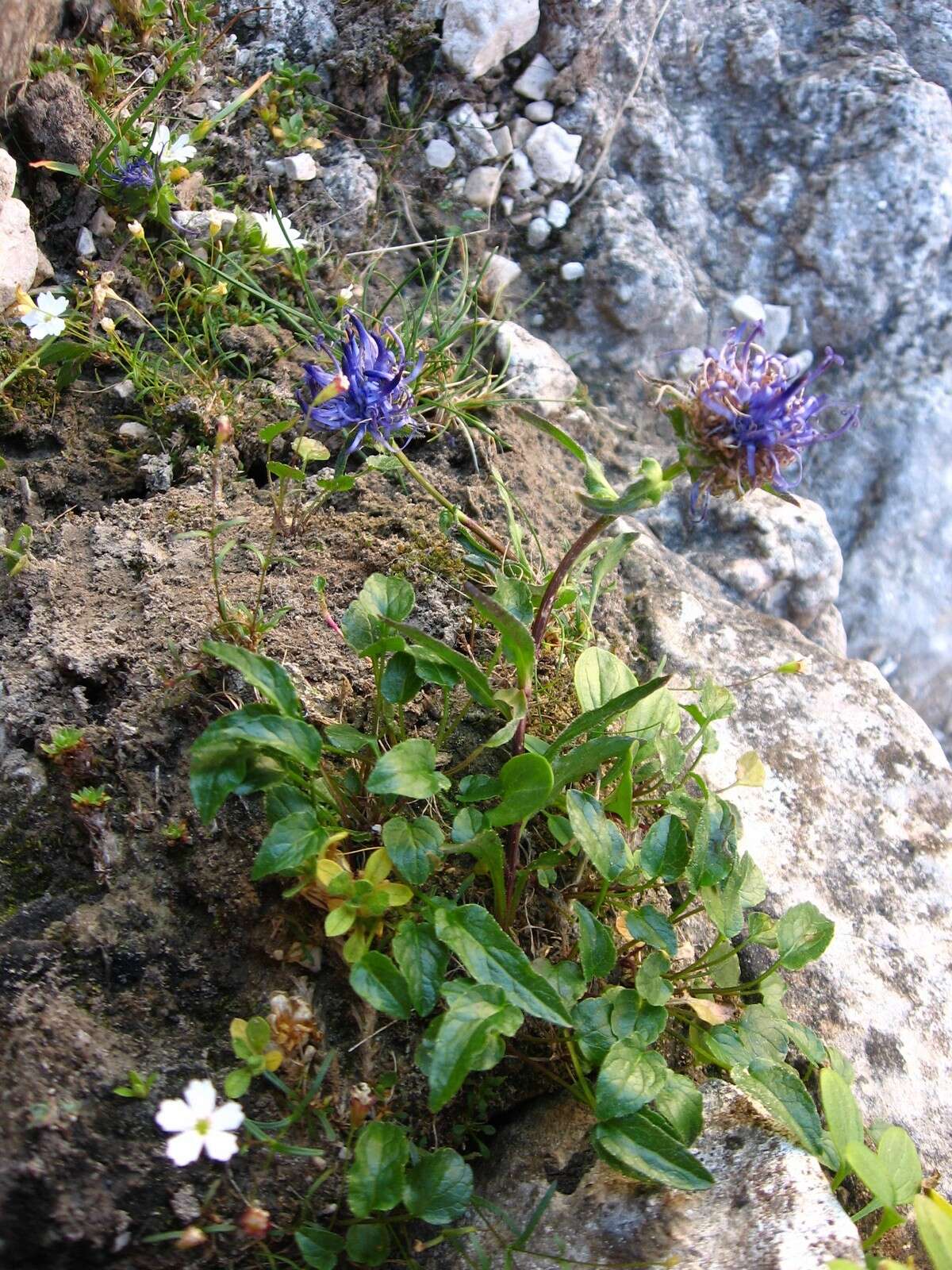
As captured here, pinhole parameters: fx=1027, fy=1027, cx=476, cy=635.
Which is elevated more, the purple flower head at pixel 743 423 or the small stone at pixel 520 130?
the purple flower head at pixel 743 423

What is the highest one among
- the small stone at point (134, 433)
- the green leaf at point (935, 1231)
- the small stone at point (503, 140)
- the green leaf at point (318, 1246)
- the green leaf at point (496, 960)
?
the small stone at point (503, 140)

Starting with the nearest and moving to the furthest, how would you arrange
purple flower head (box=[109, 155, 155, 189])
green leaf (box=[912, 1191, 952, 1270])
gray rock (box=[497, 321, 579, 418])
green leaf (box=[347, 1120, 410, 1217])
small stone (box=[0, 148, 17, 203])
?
green leaf (box=[912, 1191, 952, 1270]) → green leaf (box=[347, 1120, 410, 1217]) → small stone (box=[0, 148, 17, 203]) → purple flower head (box=[109, 155, 155, 189]) → gray rock (box=[497, 321, 579, 418])

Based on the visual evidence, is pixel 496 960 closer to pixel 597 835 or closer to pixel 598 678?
pixel 597 835

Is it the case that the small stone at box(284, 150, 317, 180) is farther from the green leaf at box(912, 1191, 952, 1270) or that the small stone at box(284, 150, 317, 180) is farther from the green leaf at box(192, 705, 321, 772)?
the green leaf at box(912, 1191, 952, 1270)

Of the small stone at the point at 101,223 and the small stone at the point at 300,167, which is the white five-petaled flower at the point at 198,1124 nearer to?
the small stone at the point at 101,223

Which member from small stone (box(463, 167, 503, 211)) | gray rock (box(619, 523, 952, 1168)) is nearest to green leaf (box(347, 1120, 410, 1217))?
gray rock (box(619, 523, 952, 1168))

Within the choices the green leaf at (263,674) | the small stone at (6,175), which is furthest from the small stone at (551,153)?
the green leaf at (263,674)

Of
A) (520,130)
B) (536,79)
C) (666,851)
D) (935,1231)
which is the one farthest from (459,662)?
(536,79)
